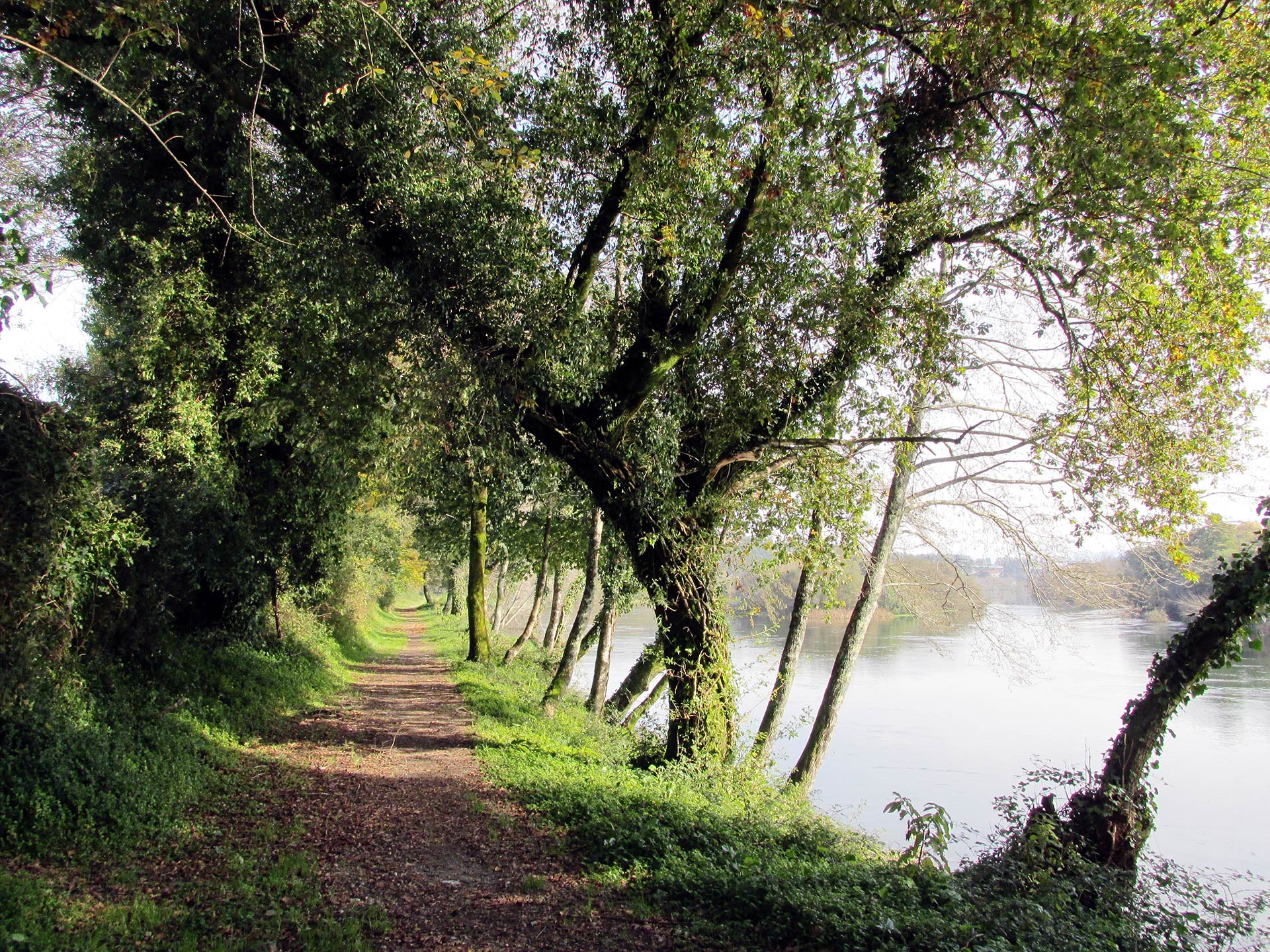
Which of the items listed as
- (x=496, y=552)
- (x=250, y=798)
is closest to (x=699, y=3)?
(x=250, y=798)

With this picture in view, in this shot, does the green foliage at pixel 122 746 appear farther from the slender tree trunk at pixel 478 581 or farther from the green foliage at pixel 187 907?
the slender tree trunk at pixel 478 581

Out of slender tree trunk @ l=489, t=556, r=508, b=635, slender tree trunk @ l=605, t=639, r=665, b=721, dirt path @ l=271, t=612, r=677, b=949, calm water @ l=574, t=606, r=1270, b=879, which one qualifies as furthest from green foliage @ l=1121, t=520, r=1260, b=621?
slender tree trunk @ l=489, t=556, r=508, b=635

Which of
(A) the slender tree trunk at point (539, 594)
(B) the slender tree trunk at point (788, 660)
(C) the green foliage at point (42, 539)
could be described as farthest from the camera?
(A) the slender tree trunk at point (539, 594)

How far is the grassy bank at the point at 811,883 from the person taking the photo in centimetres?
466

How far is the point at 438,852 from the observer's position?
6414mm

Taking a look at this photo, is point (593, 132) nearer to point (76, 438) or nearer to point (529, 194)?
point (529, 194)

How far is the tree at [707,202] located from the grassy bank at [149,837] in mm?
4538

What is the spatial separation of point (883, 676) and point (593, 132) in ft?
64.6

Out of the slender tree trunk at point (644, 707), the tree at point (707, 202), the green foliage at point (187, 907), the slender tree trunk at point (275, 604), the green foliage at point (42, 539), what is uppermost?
the tree at point (707, 202)

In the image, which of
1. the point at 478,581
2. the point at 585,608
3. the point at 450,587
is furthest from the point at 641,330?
the point at 450,587

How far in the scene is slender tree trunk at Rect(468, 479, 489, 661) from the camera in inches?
696

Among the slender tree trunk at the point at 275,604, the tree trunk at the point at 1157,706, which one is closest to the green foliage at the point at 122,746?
the slender tree trunk at the point at 275,604

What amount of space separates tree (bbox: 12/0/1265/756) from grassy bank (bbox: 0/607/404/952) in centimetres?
454

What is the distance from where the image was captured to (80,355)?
13.2 m
